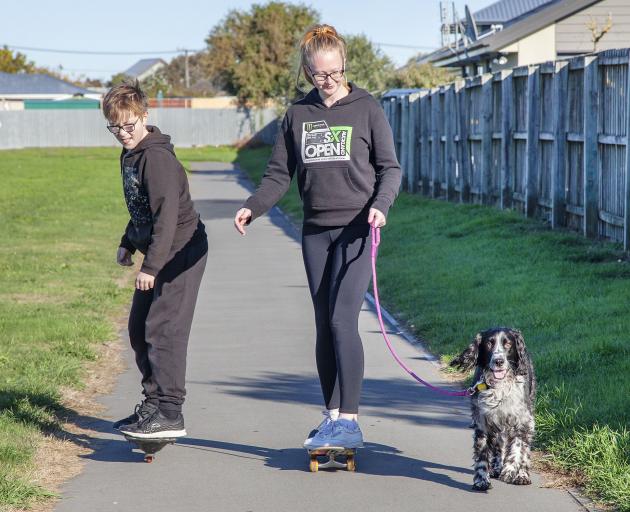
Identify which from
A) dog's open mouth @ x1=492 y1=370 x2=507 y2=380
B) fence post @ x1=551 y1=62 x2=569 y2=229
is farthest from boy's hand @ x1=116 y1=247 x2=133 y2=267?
fence post @ x1=551 y1=62 x2=569 y2=229

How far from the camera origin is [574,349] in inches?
323

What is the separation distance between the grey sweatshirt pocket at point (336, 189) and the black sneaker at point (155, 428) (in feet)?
4.53

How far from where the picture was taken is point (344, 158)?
5988 mm

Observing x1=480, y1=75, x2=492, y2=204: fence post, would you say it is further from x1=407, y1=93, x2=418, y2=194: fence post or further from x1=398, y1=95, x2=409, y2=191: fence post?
x1=398, y1=95, x2=409, y2=191: fence post

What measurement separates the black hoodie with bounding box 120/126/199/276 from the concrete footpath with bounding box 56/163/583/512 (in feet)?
3.56

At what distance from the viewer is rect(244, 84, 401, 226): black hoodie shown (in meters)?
6.00

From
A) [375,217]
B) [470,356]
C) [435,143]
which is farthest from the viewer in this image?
[435,143]

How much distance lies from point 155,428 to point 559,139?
9546 mm

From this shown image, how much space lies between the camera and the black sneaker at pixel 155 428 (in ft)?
20.2

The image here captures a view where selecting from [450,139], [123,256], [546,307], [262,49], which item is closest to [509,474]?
[123,256]

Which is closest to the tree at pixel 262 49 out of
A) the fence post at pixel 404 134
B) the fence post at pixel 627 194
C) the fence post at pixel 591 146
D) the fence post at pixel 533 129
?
the fence post at pixel 404 134

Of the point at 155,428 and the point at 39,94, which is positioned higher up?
the point at 39,94

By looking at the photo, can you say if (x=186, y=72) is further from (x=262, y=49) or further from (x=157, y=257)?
(x=157, y=257)

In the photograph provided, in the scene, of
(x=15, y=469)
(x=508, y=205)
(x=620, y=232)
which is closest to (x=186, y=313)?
(x=15, y=469)
